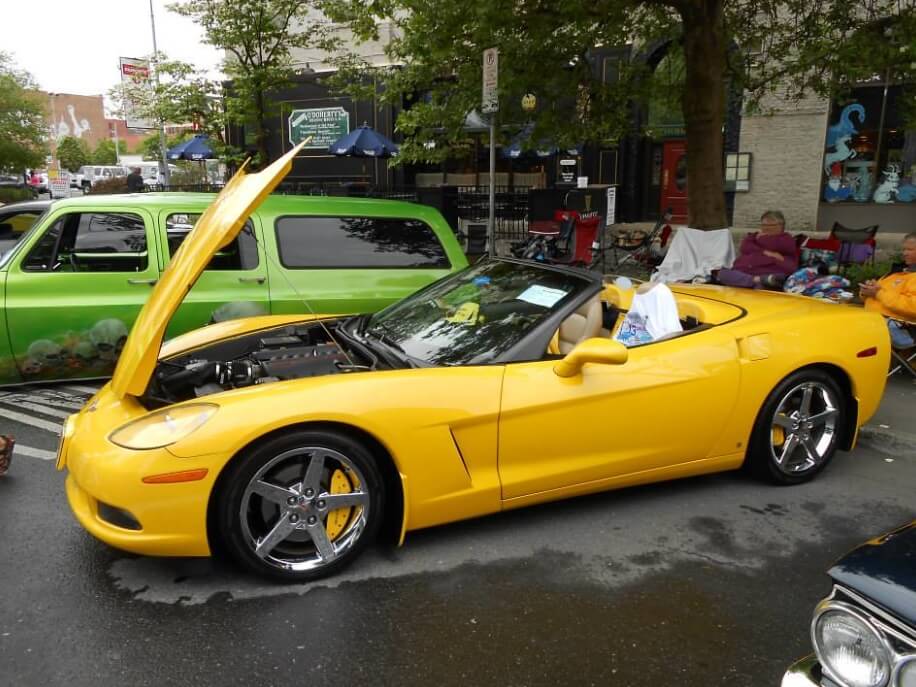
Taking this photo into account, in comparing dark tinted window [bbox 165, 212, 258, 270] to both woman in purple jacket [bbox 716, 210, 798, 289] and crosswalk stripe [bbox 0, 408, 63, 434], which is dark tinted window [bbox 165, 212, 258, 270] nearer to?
crosswalk stripe [bbox 0, 408, 63, 434]

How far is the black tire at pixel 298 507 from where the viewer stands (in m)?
3.05

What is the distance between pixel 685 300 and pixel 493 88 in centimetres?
377

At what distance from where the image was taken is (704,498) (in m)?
4.17

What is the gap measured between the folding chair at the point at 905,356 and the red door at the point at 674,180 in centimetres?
1131

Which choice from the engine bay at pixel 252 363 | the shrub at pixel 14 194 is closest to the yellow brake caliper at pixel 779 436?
the engine bay at pixel 252 363

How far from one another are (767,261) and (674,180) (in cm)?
976

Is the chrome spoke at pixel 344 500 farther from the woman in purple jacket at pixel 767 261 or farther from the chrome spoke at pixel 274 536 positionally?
the woman in purple jacket at pixel 767 261

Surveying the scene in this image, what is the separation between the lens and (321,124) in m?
21.4

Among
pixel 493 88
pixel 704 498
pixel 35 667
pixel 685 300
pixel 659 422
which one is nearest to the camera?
pixel 35 667

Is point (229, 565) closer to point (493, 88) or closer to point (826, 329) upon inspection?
point (826, 329)

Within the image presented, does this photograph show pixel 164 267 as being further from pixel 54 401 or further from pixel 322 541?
pixel 322 541

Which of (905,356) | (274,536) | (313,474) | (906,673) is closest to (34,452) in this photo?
(274,536)

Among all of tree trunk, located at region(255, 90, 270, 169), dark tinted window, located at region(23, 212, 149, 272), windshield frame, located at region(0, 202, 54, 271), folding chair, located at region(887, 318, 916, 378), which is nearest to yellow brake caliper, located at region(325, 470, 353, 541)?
dark tinted window, located at region(23, 212, 149, 272)

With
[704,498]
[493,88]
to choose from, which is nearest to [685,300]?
[704,498]
